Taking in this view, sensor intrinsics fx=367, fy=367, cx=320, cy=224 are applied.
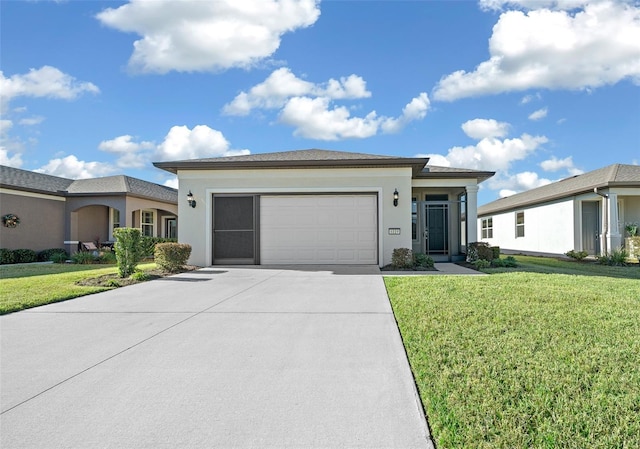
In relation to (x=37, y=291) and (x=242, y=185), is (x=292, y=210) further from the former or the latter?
(x=37, y=291)

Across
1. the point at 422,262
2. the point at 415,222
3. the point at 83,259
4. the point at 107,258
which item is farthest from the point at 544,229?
the point at 83,259

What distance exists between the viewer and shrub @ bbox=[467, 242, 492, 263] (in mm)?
12547

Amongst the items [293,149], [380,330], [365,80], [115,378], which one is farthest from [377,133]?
[115,378]

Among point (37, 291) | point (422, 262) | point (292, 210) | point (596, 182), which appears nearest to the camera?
point (37, 291)

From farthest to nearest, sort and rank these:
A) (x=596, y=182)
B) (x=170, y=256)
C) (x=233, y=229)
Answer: (x=596, y=182) < (x=233, y=229) < (x=170, y=256)

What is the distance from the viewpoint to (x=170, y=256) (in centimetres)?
1058

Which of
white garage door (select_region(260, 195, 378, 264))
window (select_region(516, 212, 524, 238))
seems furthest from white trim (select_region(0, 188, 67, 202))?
window (select_region(516, 212, 524, 238))

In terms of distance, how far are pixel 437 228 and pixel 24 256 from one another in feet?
57.3

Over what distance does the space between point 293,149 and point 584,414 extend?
13863 mm

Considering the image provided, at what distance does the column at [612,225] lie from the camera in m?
14.4

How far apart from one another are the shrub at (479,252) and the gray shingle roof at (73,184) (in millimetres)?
15570

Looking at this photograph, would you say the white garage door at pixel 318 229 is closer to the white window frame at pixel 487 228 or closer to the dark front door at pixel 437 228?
the dark front door at pixel 437 228

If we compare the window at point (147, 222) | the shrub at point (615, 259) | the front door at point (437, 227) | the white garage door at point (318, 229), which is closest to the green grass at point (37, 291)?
the white garage door at point (318, 229)

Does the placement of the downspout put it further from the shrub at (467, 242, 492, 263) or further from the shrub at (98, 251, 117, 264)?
the shrub at (98, 251, 117, 264)
